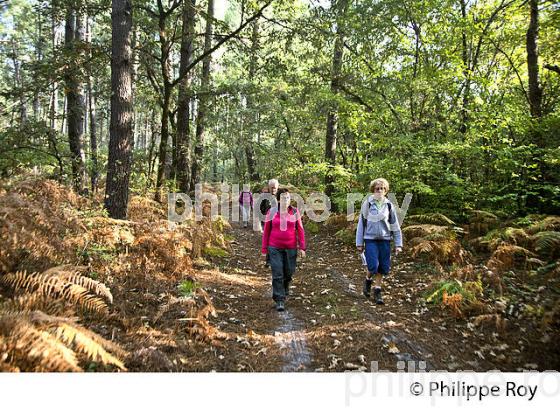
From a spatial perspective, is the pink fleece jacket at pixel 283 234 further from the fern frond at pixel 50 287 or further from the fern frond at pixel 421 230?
the fern frond at pixel 421 230

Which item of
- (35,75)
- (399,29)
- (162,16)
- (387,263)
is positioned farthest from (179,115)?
(387,263)

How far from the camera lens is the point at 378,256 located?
22.5 feet

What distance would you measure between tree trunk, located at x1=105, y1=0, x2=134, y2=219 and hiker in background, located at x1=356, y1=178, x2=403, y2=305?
5.22m

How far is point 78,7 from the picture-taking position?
9.30m

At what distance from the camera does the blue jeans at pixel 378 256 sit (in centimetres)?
677

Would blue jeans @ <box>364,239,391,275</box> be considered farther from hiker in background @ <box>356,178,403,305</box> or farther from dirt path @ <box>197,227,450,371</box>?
dirt path @ <box>197,227,450,371</box>

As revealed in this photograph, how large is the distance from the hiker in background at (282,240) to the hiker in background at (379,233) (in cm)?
123

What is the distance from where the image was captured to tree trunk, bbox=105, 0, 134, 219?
314 inches

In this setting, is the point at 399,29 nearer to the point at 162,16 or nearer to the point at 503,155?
the point at 503,155

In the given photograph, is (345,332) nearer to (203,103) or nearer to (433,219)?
(433,219)

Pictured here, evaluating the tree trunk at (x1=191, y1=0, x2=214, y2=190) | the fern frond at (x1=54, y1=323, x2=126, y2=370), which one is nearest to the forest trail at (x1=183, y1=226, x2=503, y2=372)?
the fern frond at (x1=54, y1=323, x2=126, y2=370)

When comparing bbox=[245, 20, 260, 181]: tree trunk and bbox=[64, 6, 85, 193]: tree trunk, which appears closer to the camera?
bbox=[64, 6, 85, 193]: tree trunk

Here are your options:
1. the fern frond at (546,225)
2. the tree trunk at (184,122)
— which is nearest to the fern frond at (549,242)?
the fern frond at (546,225)

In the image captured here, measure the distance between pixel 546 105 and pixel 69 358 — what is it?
490 inches
